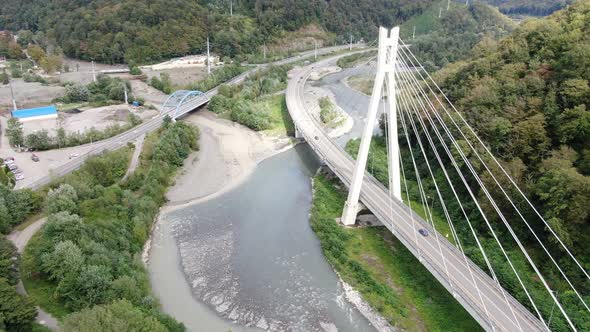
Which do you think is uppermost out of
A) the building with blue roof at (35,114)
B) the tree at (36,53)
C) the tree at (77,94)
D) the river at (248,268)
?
the tree at (36,53)

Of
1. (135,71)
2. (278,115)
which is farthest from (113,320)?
(135,71)

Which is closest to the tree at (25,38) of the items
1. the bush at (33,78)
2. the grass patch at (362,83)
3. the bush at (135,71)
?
the bush at (33,78)

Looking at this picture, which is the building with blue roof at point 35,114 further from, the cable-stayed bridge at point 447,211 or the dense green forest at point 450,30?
the dense green forest at point 450,30

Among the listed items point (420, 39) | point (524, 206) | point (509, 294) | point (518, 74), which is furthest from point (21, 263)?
point (420, 39)

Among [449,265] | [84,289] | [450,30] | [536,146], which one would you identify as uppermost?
[450,30]

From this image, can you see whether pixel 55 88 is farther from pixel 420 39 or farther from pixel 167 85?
pixel 420 39

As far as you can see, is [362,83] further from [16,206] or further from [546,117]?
[16,206]
